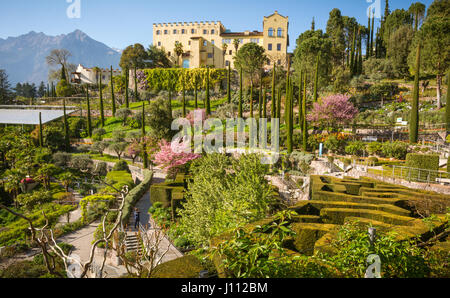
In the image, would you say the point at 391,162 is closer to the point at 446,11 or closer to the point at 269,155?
the point at 269,155

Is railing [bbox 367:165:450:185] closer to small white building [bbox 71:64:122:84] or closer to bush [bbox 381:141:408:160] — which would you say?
bush [bbox 381:141:408:160]

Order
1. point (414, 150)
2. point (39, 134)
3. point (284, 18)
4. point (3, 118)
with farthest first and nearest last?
point (284, 18), point (3, 118), point (39, 134), point (414, 150)

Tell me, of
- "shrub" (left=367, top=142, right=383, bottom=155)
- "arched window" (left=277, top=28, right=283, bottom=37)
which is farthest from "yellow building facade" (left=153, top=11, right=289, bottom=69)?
"shrub" (left=367, top=142, right=383, bottom=155)

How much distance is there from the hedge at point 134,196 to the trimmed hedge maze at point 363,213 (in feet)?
30.2

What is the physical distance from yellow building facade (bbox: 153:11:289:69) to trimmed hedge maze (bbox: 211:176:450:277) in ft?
144

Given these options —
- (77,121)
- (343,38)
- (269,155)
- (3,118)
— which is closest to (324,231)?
(269,155)

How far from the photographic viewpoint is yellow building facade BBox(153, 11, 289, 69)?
5253 cm

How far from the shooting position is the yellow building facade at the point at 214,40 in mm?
52531

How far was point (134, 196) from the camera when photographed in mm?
17328

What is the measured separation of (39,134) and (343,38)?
5526 cm

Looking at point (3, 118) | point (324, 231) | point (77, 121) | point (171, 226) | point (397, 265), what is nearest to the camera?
point (397, 265)

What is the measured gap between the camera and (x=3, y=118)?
113 ft

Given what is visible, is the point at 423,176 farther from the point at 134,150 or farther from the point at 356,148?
the point at 134,150

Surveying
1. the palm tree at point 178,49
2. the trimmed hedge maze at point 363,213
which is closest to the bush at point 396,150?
the trimmed hedge maze at point 363,213
